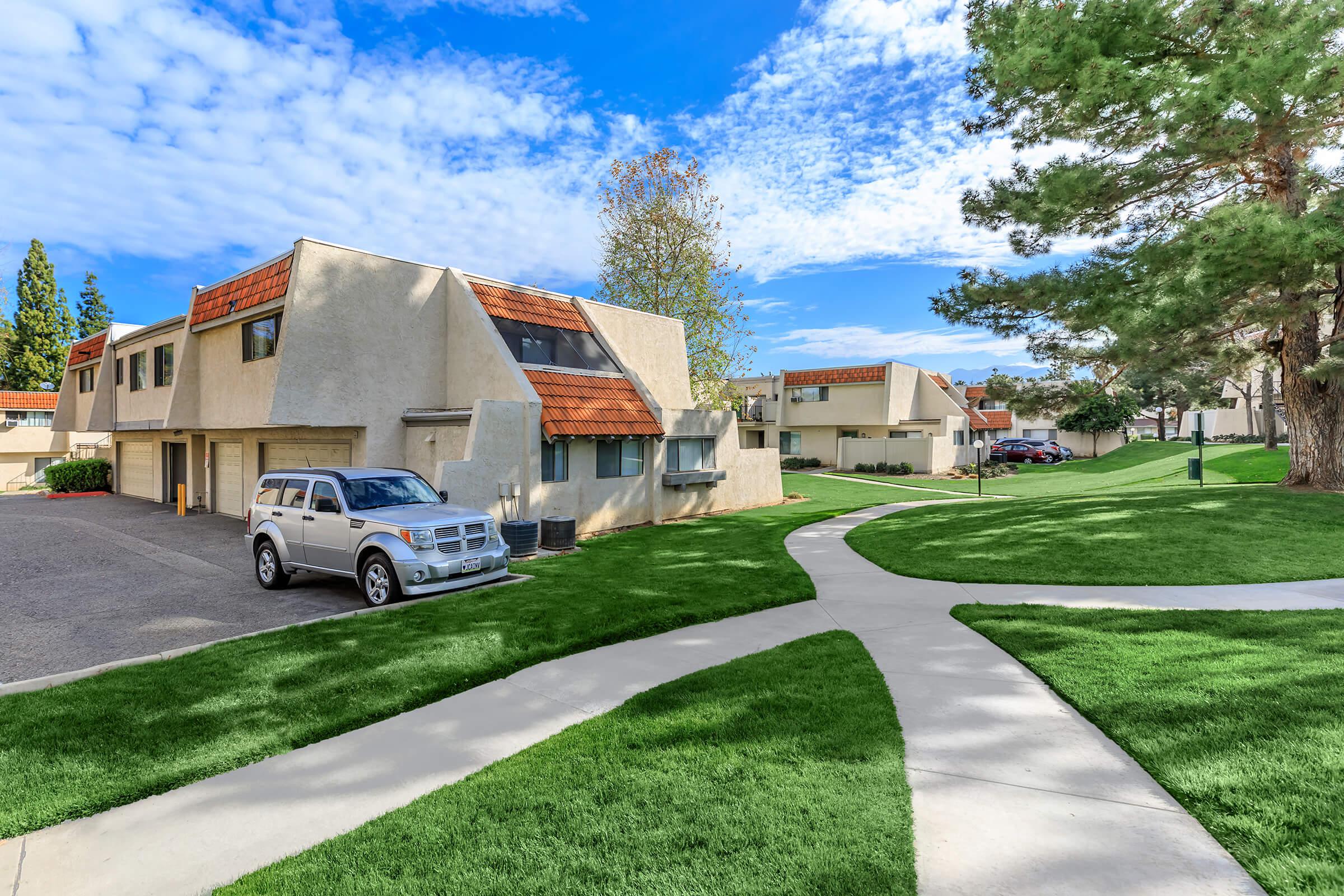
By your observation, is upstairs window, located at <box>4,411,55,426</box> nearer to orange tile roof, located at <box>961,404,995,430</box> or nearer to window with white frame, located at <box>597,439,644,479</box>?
window with white frame, located at <box>597,439,644,479</box>

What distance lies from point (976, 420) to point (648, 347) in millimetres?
37039

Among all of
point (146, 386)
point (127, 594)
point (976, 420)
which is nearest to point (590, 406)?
point (127, 594)

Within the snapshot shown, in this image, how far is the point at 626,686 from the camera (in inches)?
235

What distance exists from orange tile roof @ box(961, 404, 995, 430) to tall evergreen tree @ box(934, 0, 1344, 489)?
3285 cm

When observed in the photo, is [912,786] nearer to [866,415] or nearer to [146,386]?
[146,386]

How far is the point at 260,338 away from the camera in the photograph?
15.0m

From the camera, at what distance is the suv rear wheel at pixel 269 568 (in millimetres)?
10578

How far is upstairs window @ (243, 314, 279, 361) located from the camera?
14.4 meters

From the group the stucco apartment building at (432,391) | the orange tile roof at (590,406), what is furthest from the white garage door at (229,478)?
the orange tile roof at (590,406)

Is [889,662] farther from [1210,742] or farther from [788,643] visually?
[1210,742]

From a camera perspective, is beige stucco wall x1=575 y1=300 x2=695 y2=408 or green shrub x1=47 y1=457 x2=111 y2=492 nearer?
beige stucco wall x1=575 y1=300 x2=695 y2=408

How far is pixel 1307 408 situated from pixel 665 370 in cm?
1666

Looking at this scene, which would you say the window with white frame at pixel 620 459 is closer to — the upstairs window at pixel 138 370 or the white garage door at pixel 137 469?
the upstairs window at pixel 138 370

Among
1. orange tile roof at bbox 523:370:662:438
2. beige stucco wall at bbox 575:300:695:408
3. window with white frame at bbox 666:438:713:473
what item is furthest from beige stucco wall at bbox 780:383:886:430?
orange tile roof at bbox 523:370:662:438
